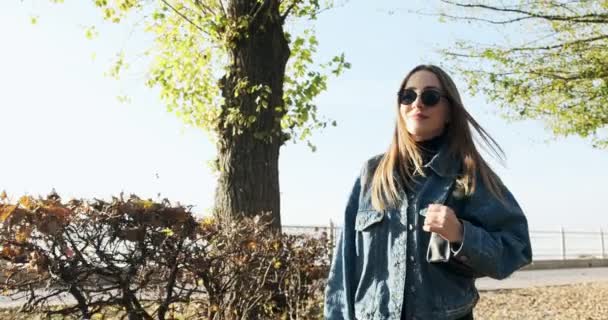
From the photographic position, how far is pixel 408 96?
2.62 metres

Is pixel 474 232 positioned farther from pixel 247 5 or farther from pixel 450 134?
pixel 247 5

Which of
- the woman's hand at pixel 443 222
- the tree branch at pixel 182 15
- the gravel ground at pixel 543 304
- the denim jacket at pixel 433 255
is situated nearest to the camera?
the woman's hand at pixel 443 222

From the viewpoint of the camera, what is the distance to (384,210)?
252 cm

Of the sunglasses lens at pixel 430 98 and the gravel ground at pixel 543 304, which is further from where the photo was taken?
the gravel ground at pixel 543 304

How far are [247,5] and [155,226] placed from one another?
15.6ft

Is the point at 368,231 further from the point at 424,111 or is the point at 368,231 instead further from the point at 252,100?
the point at 252,100

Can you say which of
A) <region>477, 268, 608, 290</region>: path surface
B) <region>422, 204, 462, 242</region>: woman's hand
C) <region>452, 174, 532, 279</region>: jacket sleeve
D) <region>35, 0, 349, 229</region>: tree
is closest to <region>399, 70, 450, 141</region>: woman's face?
<region>452, 174, 532, 279</region>: jacket sleeve

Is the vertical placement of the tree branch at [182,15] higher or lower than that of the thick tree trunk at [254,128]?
higher

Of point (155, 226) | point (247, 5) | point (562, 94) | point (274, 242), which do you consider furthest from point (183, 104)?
point (562, 94)

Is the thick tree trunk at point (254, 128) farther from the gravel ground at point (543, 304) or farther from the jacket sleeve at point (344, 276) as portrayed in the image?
the jacket sleeve at point (344, 276)

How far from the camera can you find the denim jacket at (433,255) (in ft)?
7.57

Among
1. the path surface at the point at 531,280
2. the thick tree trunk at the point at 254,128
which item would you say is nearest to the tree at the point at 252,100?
the thick tree trunk at the point at 254,128

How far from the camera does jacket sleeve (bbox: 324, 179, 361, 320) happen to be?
2.55m

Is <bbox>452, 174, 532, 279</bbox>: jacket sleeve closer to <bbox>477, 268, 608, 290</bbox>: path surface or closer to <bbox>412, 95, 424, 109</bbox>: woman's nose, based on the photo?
<bbox>412, 95, 424, 109</bbox>: woman's nose
